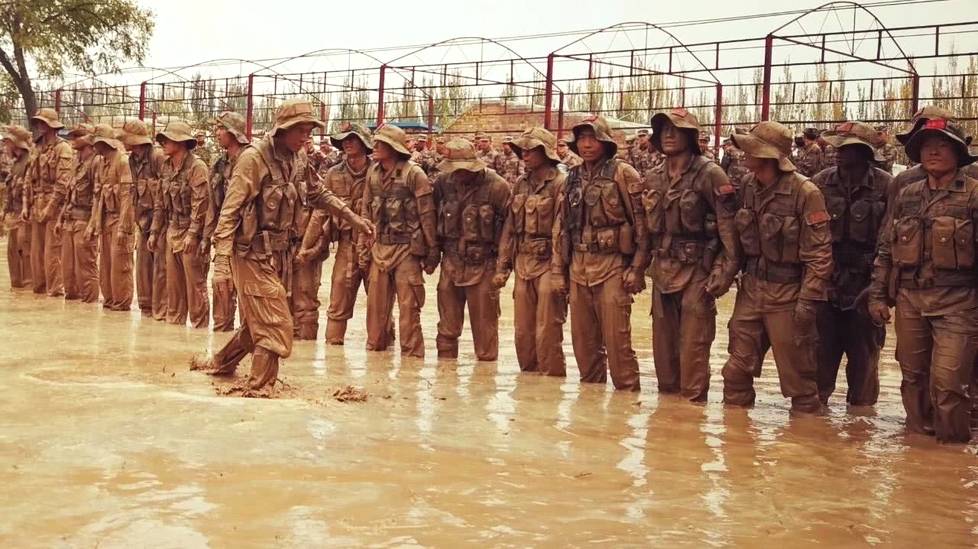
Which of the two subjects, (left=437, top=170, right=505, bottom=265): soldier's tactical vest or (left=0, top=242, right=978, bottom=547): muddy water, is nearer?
(left=0, top=242, right=978, bottom=547): muddy water

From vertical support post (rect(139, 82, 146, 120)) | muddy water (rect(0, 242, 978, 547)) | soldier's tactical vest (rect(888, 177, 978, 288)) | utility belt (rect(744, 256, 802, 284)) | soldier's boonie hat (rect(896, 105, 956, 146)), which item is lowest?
muddy water (rect(0, 242, 978, 547))

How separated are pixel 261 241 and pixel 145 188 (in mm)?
5387

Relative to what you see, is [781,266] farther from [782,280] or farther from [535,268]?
[535,268]

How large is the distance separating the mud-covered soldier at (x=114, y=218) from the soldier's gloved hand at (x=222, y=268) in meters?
5.69

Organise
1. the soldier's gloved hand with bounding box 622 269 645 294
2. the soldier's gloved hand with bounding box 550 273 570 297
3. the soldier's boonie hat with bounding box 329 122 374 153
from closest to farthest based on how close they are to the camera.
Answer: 1. the soldier's gloved hand with bounding box 622 269 645 294
2. the soldier's gloved hand with bounding box 550 273 570 297
3. the soldier's boonie hat with bounding box 329 122 374 153

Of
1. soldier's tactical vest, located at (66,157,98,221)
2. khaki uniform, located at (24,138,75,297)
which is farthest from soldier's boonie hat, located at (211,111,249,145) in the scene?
khaki uniform, located at (24,138,75,297)

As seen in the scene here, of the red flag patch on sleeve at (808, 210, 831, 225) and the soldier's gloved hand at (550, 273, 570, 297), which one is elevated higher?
the red flag patch on sleeve at (808, 210, 831, 225)

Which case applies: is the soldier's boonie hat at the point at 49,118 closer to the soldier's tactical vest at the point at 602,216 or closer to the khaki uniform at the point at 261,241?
the khaki uniform at the point at 261,241

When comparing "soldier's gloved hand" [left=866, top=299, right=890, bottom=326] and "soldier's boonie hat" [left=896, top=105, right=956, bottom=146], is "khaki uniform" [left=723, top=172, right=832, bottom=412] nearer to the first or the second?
"soldier's gloved hand" [left=866, top=299, right=890, bottom=326]

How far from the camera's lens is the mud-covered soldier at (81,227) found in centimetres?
1460

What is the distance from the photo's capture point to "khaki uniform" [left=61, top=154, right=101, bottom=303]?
14.6 m

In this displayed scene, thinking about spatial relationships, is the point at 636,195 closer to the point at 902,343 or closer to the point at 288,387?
the point at 902,343

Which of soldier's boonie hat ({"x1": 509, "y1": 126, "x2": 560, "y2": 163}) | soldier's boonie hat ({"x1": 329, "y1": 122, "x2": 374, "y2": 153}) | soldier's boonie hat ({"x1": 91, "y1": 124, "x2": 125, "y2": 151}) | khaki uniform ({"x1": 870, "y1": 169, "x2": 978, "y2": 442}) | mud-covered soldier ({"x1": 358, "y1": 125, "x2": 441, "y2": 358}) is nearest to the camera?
khaki uniform ({"x1": 870, "y1": 169, "x2": 978, "y2": 442})

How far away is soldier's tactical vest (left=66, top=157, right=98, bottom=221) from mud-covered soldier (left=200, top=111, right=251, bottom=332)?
8.95 feet
